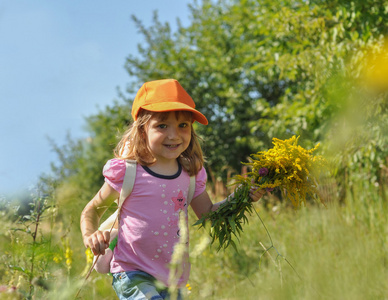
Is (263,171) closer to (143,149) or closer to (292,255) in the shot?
(143,149)

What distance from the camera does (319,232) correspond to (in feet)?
16.2

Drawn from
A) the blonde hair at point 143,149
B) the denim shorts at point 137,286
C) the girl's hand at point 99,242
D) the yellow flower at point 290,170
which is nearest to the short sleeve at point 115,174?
the blonde hair at point 143,149

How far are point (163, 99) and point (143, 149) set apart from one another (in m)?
0.29

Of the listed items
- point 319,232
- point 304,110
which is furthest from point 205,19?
point 319,232

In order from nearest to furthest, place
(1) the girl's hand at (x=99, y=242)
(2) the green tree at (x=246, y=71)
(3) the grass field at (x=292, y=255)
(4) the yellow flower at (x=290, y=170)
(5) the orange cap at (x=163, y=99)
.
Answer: (1) the girl's hand at (x=99, y=242) → (4) the yellow flower at (x=290, y=170) → (5) the orange cap at (x=163, y=99) → (3) the grass field at (x=292, y=255) → (2) the green tree at (x=246, y=71)

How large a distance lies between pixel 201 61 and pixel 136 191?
1042 centimetres

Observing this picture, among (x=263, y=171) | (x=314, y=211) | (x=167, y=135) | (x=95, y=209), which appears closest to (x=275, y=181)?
(x=263, y=171)

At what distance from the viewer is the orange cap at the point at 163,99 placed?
2.30 meters

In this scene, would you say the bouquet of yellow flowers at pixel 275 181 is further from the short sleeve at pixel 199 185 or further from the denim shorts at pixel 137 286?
the denim shorts at pixel 137 286

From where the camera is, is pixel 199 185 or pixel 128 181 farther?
pixel 199 185

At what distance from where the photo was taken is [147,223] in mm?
2227

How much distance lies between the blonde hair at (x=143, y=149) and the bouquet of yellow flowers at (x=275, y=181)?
0.35m

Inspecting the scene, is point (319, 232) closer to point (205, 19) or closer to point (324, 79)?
point (324, 79)

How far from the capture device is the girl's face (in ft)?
7.62
